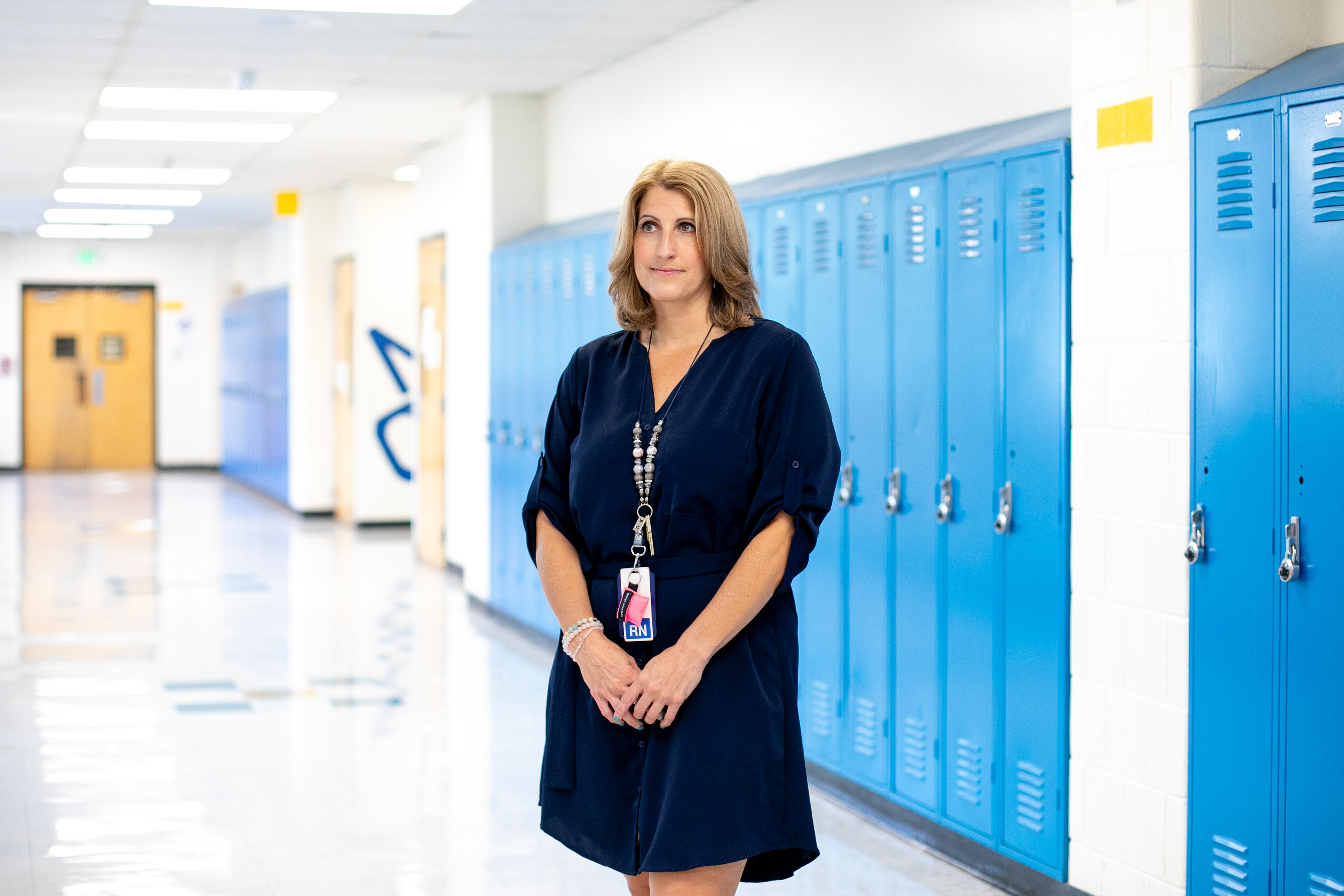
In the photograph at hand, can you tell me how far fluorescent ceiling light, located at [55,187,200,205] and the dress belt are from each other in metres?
11.8

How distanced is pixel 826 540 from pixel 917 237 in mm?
1046

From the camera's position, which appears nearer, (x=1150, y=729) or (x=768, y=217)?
(x=1150, y=729)

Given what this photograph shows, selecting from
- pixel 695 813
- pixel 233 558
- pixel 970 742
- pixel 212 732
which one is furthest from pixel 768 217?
pixel 233 558

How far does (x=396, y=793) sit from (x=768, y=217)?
2.24 metres

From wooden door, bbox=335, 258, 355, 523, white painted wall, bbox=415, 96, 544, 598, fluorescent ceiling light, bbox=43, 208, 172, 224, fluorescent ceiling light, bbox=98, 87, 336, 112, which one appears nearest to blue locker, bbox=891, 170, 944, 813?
white painted wall, bbox=415, 96, 544, 598

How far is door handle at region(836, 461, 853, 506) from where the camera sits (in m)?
4.40

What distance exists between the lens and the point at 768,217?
4.81 m

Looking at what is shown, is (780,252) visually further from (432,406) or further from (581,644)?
(432,406)

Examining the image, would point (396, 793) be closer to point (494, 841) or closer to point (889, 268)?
point (494, 841)

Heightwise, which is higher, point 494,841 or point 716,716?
point 716,716

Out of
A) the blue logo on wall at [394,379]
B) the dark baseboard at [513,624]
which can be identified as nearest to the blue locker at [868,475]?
the dark baseboard at [513,624]

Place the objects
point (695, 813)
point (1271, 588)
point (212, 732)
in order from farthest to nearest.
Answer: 1. point (212, 732)
2. point (1271, 588)
3. point (695, 813)

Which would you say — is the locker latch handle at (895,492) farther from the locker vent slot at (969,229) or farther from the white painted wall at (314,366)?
the white painted wall at (314,366)

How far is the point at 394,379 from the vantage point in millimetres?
12336
